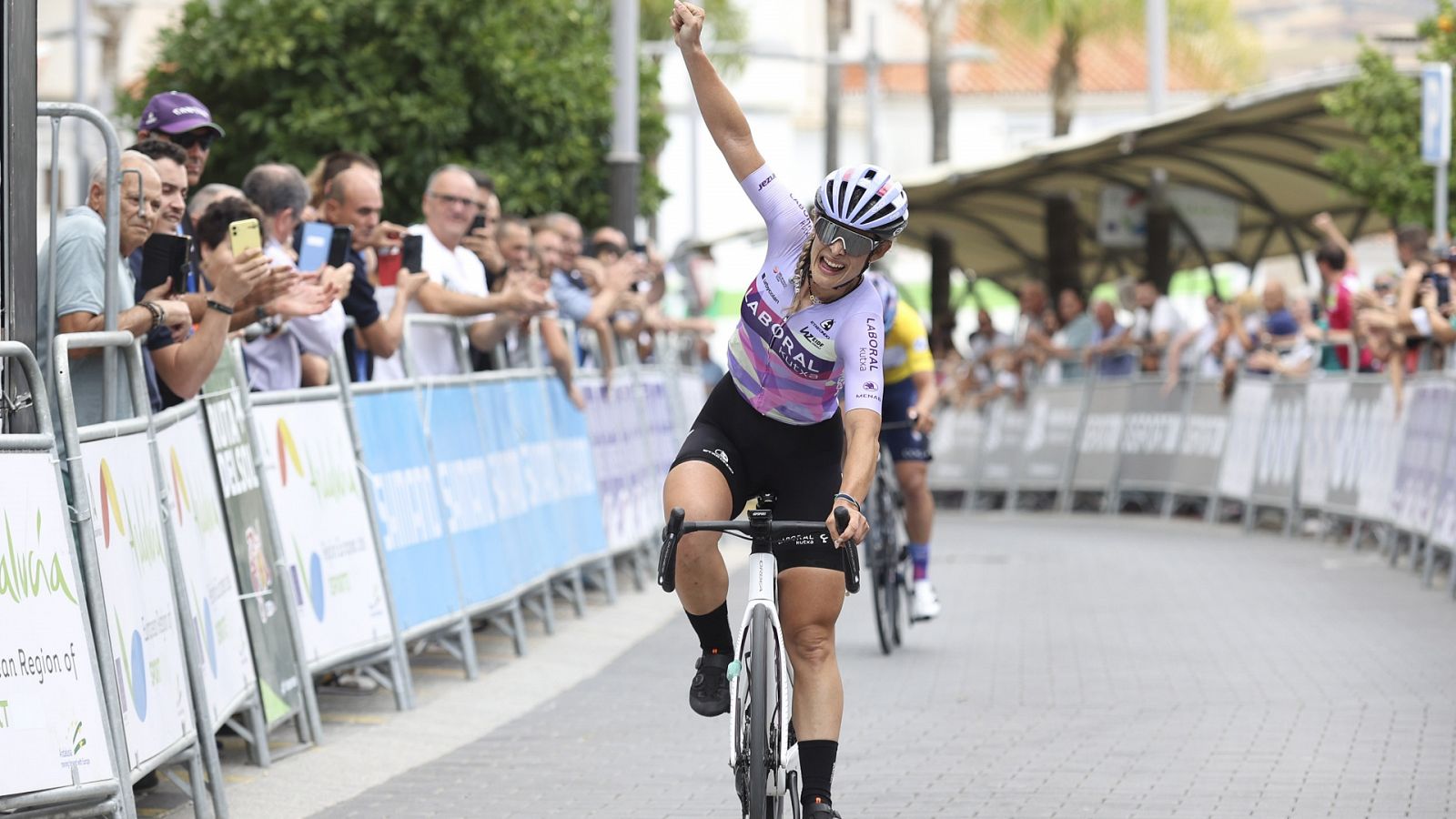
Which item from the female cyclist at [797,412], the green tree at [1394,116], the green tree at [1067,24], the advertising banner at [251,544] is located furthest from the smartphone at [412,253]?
the green tree at [1067,24]

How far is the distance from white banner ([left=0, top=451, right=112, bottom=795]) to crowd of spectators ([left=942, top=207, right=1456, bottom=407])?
11445mm

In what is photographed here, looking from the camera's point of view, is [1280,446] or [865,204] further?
[1280,446]

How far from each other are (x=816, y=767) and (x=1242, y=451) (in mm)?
15752

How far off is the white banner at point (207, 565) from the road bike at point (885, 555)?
4.30 m

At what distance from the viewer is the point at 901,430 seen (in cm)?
1248

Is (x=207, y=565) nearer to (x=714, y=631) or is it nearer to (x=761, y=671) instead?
(x=714, y=631)

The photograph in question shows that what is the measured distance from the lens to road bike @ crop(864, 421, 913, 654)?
475 inches

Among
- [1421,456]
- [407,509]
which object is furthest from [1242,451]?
[407,509]

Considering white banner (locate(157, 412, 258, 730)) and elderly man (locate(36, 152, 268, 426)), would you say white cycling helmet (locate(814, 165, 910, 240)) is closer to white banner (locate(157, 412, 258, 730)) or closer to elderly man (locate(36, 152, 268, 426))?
elderly man (locate(36, 152, 268, 426))

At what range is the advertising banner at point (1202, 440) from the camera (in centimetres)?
2233

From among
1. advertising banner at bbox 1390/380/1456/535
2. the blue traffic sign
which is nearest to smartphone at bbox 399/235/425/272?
advertising banner at bbox 1390/380/1456/535

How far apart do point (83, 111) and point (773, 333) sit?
215 centimetres

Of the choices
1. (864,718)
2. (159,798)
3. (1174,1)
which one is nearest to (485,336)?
(864,718)

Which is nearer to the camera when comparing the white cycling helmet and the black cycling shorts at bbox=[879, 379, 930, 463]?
the white cycling helmet
